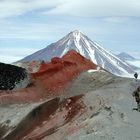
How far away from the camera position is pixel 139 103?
91.1ft

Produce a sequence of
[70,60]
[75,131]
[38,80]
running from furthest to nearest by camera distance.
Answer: [70,60]
[38,80]
[75,131]

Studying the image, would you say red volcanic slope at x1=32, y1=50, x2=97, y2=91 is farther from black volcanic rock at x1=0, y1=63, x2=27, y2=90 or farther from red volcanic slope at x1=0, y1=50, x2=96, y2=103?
black volcanic rock at x1=0, y1=63, x2=27, y2=90

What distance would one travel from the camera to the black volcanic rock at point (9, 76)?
137ft

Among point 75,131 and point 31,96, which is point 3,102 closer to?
point 31,96

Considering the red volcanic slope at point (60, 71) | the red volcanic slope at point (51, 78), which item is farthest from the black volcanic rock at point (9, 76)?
the red volcanic slope at point (60, 71)

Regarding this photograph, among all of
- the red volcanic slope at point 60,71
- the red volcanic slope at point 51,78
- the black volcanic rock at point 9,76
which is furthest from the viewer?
the black volcanic rock at point 9,76

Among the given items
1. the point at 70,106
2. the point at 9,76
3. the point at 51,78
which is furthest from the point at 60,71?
the point at 70,106

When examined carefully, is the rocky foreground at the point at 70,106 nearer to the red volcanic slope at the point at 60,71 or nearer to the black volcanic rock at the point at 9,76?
the red volcanic slope at the point at 60,71

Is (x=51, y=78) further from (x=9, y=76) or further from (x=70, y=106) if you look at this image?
(x=70, y=106)

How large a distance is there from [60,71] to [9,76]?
14.0 ft

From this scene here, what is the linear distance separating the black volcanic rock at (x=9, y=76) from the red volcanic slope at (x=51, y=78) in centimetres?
108

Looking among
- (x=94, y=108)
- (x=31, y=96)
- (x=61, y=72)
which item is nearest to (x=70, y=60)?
(x=61, y=72)

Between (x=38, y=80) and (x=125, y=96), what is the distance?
1281 centimetres

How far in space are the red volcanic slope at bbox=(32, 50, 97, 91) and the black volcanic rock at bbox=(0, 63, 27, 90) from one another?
46.9 inches
